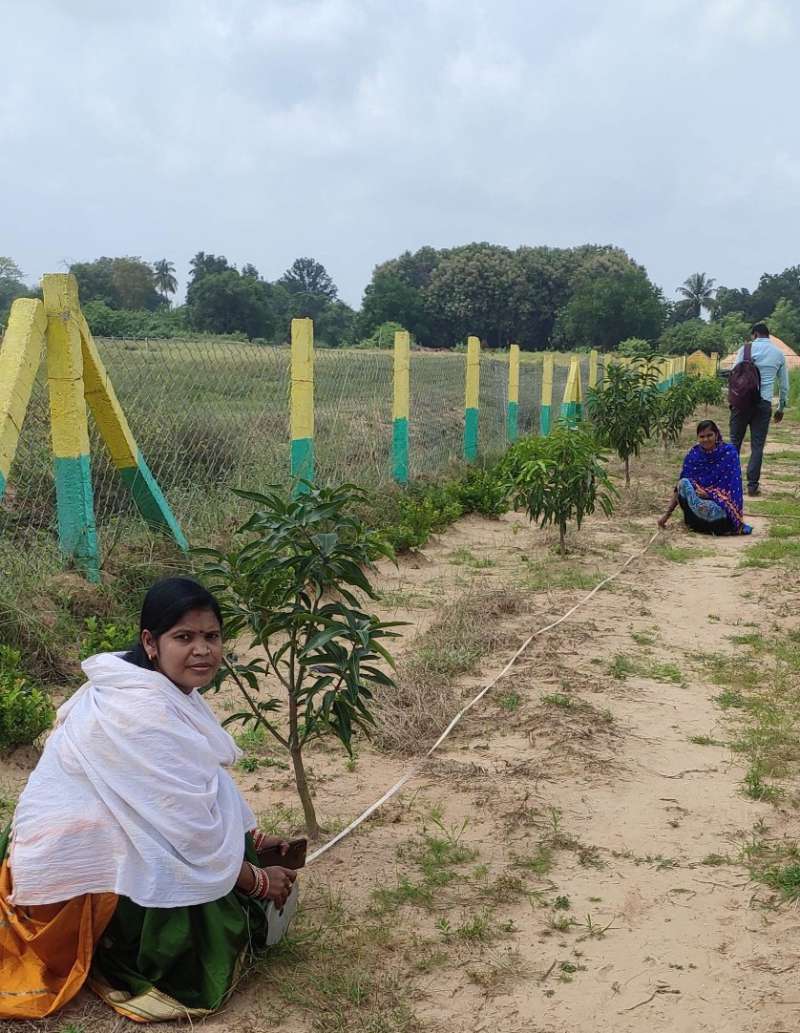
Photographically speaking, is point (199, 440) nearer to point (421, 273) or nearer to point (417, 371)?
point (417, 371)

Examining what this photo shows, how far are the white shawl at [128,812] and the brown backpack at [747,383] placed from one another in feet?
28.7

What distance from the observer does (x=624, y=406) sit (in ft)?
36.0

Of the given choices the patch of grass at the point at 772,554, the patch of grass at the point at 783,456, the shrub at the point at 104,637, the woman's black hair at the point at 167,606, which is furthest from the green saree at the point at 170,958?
the patch of grass at the point at 783,456

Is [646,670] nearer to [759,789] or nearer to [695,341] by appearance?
[759,789]

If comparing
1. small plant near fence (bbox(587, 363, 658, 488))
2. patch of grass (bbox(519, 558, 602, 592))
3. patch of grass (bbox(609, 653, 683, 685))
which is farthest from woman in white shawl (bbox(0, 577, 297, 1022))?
small plant near fence (bbox(587, 363, 658, 488))

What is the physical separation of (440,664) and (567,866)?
1915 millimetres

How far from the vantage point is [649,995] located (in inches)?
96.0

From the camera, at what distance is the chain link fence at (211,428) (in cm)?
538

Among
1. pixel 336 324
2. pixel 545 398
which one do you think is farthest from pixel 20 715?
pixel 336 324

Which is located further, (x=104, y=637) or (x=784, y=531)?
(x=784, y=531)

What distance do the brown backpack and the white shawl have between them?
28.7 ft

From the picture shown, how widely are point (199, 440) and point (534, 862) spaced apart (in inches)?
165

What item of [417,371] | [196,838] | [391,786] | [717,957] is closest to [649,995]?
[717,957]

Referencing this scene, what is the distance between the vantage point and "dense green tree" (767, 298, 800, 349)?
6099 centimetres
